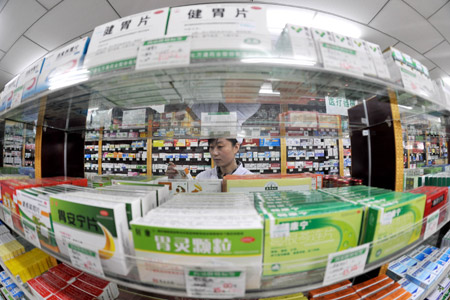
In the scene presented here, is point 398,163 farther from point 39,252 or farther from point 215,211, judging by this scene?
point 39,252

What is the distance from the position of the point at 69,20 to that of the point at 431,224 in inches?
167

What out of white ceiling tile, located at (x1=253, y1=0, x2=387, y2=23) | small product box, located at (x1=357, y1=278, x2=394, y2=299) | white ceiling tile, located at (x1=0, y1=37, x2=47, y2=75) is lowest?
small product box, located at (x1=357, y1=278, x2=394, y2=299)

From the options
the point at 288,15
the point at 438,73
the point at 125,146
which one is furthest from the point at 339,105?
the point at 438,73

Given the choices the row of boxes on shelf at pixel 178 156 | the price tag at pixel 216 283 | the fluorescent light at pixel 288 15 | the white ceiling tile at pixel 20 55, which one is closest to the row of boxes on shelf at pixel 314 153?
the row of boxes on shelf at pixel 178 156

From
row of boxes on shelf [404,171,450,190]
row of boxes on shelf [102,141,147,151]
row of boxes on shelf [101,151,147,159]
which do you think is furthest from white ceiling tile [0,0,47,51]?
row of boxes on shelf [404,171,450,190]

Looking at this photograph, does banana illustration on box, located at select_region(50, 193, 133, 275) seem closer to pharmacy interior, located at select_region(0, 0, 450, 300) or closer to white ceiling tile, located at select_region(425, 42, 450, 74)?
pharmacy interior, located at select_region(0, 0, 450, 300)

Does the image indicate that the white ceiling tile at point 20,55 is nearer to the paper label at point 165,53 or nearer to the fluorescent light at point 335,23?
the paper label at point 165,53

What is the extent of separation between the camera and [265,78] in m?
0.64

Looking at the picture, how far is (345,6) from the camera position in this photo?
2.27 m

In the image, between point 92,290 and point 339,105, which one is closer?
point 92,290

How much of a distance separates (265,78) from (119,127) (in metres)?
1.18

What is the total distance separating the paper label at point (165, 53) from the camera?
493 mm

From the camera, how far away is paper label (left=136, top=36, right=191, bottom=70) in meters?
0.49

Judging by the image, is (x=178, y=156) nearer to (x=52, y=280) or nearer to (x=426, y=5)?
(x=52, y=280)
